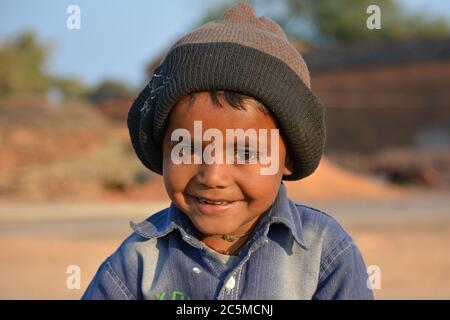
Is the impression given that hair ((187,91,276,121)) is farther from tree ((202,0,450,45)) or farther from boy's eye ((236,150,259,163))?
tree ((202,0,450,45))

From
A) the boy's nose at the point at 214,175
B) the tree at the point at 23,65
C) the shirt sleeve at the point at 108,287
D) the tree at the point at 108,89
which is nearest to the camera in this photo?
the boy's nose at the point at 214,175

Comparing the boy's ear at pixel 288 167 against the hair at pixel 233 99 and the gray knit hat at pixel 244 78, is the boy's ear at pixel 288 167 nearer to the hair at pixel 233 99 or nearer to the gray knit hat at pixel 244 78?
the gray knit hat at pixel 244 78

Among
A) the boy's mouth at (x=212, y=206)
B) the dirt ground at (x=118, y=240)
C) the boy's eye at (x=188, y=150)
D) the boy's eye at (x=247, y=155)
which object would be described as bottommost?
the dirt ground at (x=118, y=240)

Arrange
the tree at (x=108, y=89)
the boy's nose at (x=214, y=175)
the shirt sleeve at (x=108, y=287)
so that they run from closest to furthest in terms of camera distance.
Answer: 1. the boy's nose at (x=214, y=175)
2. the shirt sleeve at (x=108, y=287)
3. the tree at (x=108, y=89)

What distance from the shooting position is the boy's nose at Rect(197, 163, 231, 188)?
2.27m

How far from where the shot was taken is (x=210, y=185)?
228 cm

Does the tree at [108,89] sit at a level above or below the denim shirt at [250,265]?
above

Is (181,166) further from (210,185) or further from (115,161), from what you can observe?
(115,161)

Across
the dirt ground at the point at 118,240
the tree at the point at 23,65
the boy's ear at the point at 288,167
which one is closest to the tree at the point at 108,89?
the tree at the point at 23,65

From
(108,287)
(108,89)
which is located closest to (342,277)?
(108,287)

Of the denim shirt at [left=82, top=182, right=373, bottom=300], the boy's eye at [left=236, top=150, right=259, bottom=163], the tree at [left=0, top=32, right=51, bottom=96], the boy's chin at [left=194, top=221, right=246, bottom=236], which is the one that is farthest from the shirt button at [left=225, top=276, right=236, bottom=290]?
the tree at [left=0, top=32, right=51, bottom=96]

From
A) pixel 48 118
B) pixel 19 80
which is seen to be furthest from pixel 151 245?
pixel 19 80

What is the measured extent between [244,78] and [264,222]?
45 cm

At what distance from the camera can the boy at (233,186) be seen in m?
2.30
